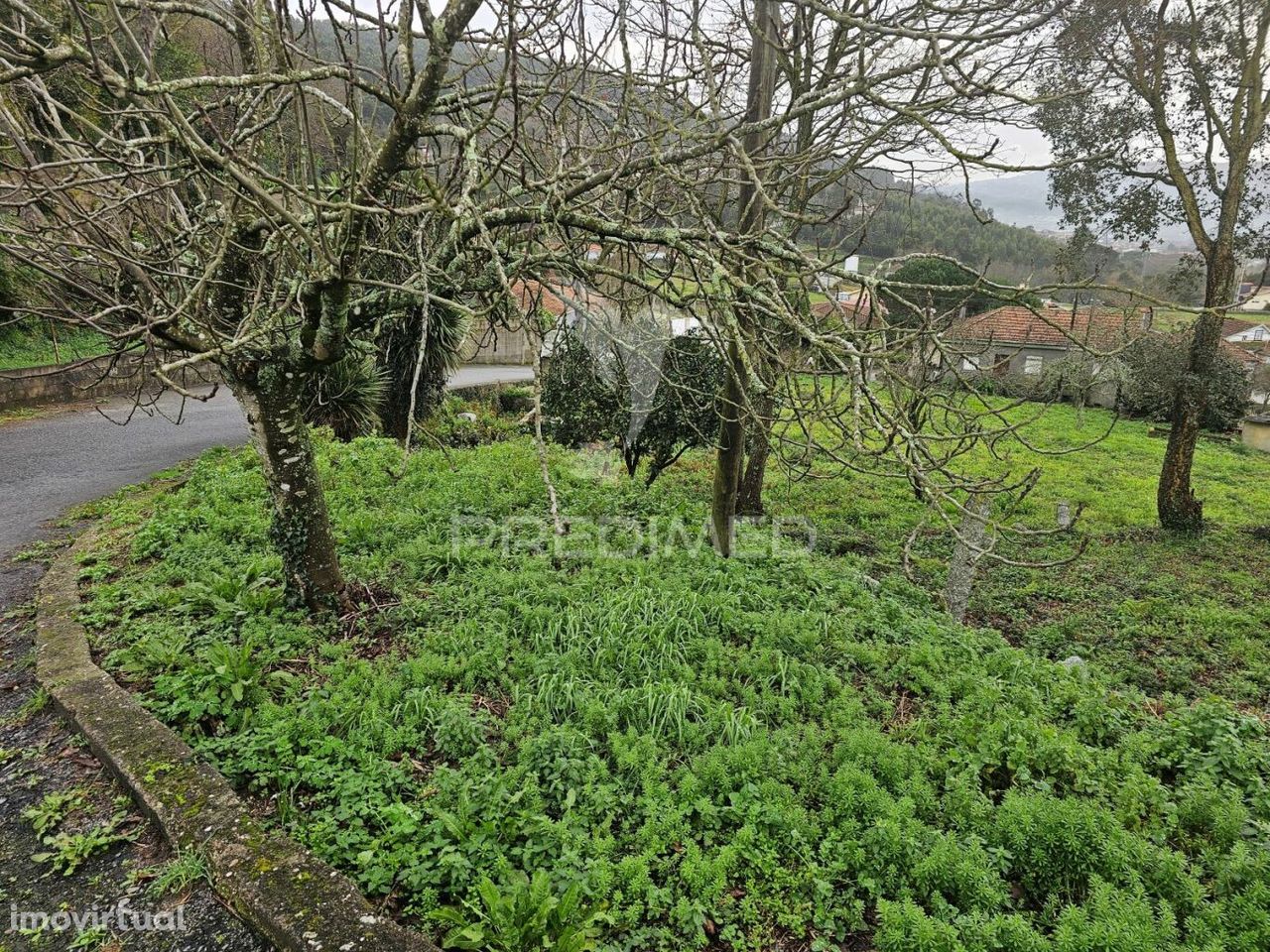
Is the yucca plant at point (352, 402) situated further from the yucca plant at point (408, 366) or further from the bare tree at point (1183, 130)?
the bare tree at point (1183, 130)

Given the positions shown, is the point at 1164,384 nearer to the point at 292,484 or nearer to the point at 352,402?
the point at 352,402

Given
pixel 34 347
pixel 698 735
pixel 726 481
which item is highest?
pixel 34 347

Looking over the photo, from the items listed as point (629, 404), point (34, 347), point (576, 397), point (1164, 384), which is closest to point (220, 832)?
point (629, 404)

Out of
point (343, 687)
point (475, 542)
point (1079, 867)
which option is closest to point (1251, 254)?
point (1079, 867)

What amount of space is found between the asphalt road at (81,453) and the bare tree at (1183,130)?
8.90m

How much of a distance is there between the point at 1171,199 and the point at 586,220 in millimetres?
10592

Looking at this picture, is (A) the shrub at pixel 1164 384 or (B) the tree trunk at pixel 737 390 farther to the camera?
(A) the shrub at pixel 1164 384

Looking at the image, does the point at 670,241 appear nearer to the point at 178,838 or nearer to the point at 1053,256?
the point at 178,838

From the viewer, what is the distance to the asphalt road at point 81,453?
652 cm

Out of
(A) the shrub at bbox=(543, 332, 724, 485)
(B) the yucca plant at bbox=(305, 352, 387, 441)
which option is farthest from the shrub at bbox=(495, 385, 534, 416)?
(A) the shrub at bbox=(543, 332, 724, 485)

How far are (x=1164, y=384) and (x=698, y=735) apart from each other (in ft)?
56.4

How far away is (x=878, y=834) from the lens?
294 cm

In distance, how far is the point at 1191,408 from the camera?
923cm

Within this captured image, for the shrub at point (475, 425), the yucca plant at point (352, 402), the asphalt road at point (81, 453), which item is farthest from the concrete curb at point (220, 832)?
the shrub at point (475, 425)
